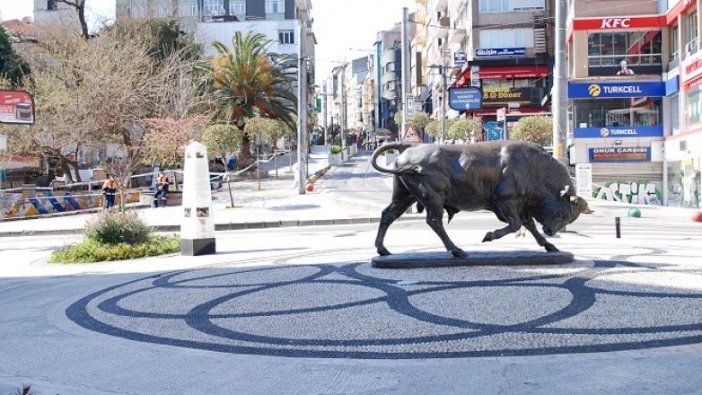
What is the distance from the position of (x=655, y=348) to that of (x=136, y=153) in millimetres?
29677

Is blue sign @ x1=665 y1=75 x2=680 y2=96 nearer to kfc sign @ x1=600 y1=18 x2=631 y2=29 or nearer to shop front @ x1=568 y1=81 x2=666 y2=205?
shop front @ x1=568 y1=81 x2=666 y2=205

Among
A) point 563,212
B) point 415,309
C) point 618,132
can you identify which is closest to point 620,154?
point 618,132

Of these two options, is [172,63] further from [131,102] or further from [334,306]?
[334,306]

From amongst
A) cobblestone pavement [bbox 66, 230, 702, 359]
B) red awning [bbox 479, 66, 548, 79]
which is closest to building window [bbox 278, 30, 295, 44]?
red awning [bbox 479, 66, 548, 79]

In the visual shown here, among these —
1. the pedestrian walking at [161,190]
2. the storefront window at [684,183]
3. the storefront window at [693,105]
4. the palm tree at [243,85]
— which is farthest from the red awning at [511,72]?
the pedestrian walking at [161,190]

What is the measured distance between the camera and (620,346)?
6.66 metres

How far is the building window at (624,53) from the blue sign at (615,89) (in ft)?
2.32

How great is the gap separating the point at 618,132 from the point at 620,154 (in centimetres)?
122

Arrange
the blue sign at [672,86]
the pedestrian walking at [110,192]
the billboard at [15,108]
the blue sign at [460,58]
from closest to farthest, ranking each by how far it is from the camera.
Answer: the billboard at [15,108] → the pedestrian walking at [110,192] → the blue sign at [672,86] → the blue sign at [460,58]

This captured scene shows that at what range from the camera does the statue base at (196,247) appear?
1578 centimetres

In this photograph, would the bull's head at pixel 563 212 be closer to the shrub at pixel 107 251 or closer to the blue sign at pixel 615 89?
the shrub at pixel 107 251

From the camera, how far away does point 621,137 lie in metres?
45.2

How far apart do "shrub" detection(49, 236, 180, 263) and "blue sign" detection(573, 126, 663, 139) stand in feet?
111

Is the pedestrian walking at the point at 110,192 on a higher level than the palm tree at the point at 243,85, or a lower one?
lower
